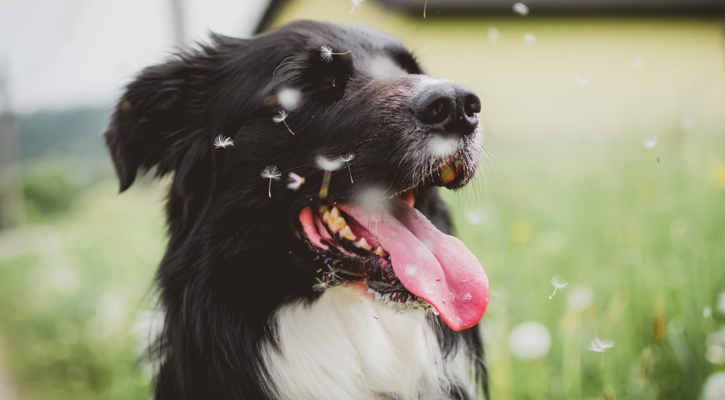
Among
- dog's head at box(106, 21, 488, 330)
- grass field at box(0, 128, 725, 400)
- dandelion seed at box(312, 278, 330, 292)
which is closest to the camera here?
dog's head at box(106, 21, 488, 330)

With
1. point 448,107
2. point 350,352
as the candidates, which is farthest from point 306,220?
point 448,107

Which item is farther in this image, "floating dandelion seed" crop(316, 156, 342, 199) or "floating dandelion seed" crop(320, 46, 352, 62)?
"floating dandelion seed" crop(320, 46, 352, 62)

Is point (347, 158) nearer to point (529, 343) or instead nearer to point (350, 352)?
point (350, 352)

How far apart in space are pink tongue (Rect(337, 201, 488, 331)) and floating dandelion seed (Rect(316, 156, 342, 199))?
0.36ft

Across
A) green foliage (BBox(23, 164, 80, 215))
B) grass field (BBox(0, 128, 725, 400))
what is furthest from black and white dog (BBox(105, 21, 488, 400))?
green foliage (BBox(23, 164, 80, 215))

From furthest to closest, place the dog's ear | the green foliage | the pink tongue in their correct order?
the green foliage, the dog's ear, the pink tongue

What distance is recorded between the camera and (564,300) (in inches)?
134

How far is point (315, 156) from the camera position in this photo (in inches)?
82.0

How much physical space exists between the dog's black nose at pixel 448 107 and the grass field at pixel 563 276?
1.19 ft

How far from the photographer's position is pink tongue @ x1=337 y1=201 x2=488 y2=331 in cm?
179

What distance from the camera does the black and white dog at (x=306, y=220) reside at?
194 cm

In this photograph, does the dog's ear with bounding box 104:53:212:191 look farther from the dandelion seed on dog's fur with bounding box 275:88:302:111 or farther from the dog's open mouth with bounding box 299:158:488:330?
the dog's open mouth with bounding box 299:158:488:330

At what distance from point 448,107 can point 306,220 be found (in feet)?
2.18

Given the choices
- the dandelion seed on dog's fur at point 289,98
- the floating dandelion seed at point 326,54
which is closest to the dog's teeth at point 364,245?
the dandelion seed on dog's fur at point 289,98
